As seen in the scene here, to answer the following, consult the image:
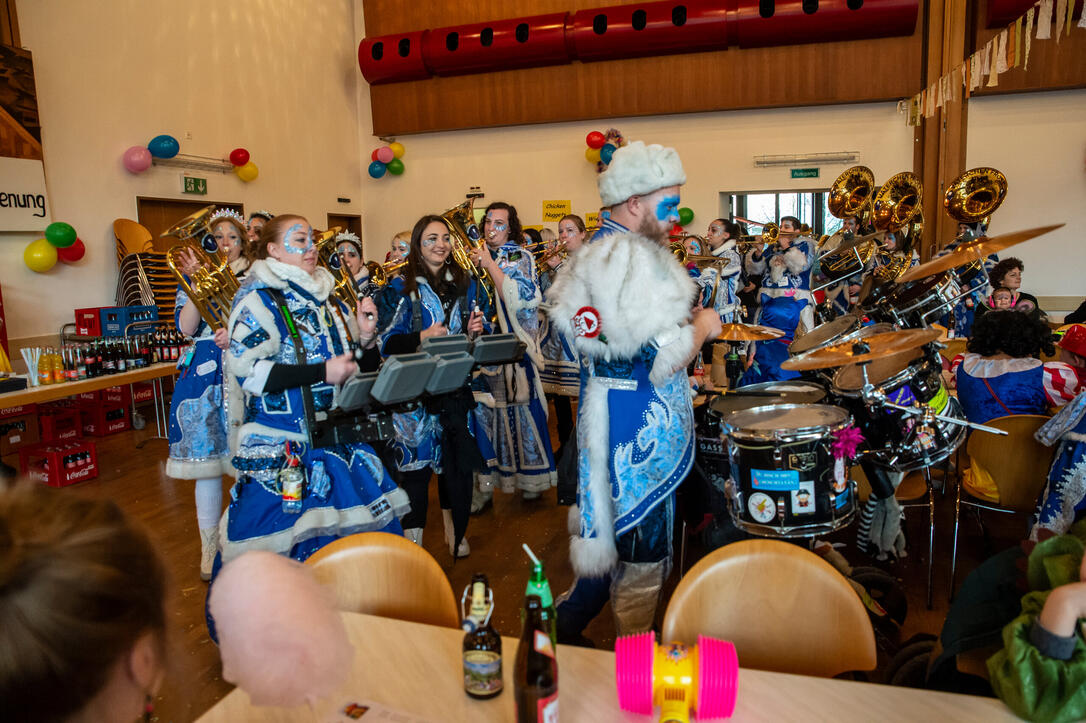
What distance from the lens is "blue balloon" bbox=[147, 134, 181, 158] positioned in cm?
763

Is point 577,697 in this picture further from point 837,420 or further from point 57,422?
point 57,422

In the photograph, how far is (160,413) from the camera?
680 centimetres

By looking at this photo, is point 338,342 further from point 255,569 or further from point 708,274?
point 708,274

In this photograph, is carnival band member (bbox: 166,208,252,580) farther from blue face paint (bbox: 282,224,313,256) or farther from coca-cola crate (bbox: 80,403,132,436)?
coca-cola crate (bbox: 80,403,132,436)

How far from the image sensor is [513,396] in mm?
4188

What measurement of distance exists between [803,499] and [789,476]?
0.31 feet

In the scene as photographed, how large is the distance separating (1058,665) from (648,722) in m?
0.66

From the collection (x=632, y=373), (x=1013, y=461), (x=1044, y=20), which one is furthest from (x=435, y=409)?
(x=1044, y=20)

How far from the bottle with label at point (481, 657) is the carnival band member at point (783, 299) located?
4.65 metres

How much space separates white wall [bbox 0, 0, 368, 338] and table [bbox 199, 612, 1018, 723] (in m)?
6.88

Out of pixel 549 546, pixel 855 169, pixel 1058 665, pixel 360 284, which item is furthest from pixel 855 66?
pixel 1058 665

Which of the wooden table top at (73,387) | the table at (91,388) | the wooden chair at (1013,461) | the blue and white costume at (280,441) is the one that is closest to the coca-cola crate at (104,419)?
the table at (91,388)

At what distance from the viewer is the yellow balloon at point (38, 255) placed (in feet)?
21.3

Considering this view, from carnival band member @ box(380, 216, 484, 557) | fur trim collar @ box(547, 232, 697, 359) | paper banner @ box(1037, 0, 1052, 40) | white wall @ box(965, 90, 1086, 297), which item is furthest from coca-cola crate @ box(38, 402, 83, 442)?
white wall @ box(965, 90, 1086, 297)
